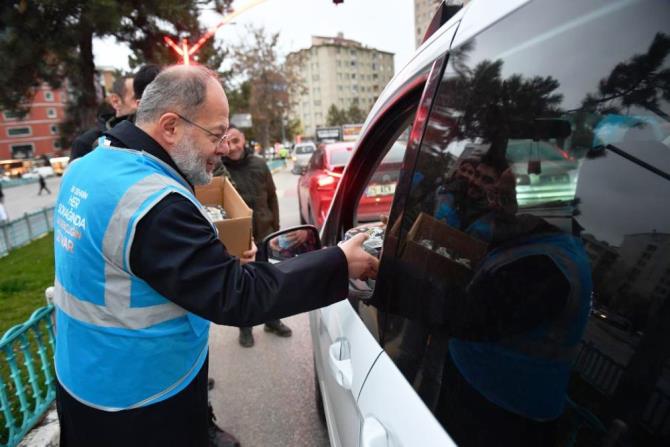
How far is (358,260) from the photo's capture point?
135cm

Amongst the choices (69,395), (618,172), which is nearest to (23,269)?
(69,395)

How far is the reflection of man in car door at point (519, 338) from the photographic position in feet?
2.39

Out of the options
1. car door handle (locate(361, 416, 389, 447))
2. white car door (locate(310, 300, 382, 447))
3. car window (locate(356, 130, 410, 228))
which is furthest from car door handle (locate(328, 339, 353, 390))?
car window (locate(356, 130, 410, 228))

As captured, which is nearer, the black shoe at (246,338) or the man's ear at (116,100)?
the man's ear at (116,100)

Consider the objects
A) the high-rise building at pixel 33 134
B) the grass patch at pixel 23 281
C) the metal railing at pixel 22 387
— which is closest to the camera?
the metal railing at pixel 22 387

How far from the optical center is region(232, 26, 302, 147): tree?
113ft

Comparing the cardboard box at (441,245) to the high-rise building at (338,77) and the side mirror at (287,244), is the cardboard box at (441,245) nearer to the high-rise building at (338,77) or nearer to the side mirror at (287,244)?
the side mirror at (287,244)

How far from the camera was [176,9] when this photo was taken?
9703 millimetres

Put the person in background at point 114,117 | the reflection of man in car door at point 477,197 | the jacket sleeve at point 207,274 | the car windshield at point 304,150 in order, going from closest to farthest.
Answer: the reflection of man in car door at point 477,197 → the jacket sleeve at point 207,274 → the person in background at point 114,117 → the car windshield at point 304,150

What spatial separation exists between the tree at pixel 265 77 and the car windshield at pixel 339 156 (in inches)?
1125

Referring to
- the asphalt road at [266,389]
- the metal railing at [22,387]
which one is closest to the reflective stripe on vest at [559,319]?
the asphalt road at [266,389]

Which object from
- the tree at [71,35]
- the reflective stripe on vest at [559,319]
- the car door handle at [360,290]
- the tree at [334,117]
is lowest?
the tree at [334,117]

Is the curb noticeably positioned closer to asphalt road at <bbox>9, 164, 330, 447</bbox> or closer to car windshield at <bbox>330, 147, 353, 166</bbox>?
asphalt road at <bbox>9, 164, 330, 447</bbox>

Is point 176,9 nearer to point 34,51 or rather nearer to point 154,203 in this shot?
point 34,51
